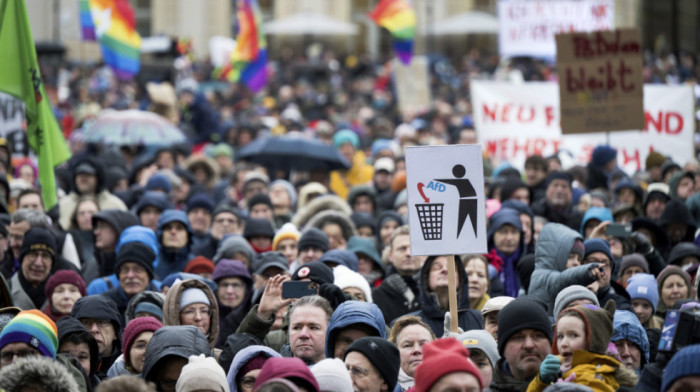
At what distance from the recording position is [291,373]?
17.4 ft

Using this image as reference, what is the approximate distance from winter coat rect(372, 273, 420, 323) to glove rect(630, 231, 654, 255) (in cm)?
187

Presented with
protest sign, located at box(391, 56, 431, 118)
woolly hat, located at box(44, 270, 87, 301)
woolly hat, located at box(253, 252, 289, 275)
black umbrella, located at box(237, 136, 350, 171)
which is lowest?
protest sign, located at box(391, 56, 431, 118)

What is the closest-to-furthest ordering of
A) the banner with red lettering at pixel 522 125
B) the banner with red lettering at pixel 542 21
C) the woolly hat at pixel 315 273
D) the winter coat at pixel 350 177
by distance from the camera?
the woolly hat at pixel 315 273 < the banner with red lettering at pixel 522 125 < the winter coat at pixel 350 177 < the banner with red lettering at pixel 542 21

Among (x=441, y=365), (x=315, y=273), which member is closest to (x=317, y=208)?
(x=315, y=273)

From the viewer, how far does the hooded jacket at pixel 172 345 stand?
243 inches

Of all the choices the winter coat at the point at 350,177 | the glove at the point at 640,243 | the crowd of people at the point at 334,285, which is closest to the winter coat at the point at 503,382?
the crowd of people at the point at 334,285

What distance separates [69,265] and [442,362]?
13.5 ft

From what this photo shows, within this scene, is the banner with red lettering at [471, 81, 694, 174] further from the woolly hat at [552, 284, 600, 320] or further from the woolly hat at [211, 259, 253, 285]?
the woolly hat at [552, 284, 600, 320]

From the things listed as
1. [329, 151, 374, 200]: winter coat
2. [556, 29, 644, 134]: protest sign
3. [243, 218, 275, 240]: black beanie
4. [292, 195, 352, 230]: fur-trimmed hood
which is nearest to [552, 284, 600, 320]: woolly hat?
[243, 218, 275, 240]: black beanie

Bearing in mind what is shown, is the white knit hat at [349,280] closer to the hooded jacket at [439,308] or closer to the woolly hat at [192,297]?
the hooded jacket at [439,308]

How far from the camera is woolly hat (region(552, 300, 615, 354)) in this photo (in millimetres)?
5680

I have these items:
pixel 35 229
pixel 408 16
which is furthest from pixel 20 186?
pixel 408 16

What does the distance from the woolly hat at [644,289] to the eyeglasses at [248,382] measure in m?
2.67

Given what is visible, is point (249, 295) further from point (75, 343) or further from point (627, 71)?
point (627, 71)
